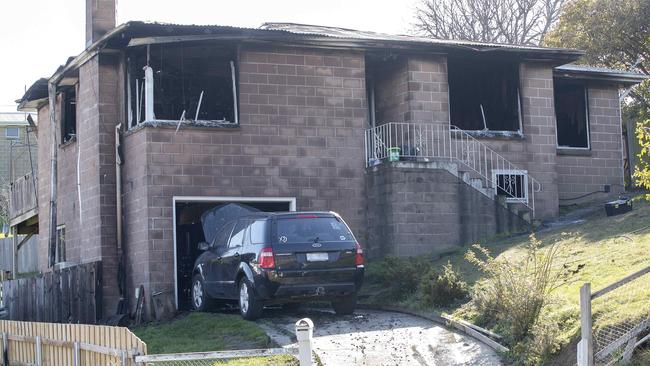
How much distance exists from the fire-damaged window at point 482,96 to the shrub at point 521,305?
10.7m

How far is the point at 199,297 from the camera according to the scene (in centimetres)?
1947

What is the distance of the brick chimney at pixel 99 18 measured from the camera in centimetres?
2345

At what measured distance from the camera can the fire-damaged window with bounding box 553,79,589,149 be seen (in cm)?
2739

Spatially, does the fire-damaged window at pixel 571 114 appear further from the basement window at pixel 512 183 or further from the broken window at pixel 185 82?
the broken window at pixel 185 82

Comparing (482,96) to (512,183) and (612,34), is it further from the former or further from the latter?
(612,34)

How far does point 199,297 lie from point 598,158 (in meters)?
12.5

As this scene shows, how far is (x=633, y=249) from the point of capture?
55.7 ft

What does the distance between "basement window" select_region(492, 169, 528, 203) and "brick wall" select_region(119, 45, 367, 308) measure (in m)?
3.55

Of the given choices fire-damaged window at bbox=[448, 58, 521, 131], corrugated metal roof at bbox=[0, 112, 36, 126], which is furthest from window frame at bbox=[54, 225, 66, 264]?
corrugated metal roof at bbox=[0, 112, 36, 126]

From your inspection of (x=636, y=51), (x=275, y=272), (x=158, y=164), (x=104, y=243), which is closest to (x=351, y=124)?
(x=158, y=164)

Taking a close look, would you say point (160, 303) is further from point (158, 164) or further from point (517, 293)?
point (517, 293)

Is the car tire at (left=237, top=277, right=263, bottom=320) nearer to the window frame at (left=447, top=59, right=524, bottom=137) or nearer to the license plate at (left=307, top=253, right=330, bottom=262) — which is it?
the license plate at (left=307, top=253, right=330, bottom=262)

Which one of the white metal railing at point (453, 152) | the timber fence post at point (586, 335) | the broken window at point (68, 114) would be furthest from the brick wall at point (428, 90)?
the timber fence post at point (586, 335)

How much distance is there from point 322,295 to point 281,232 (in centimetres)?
121
